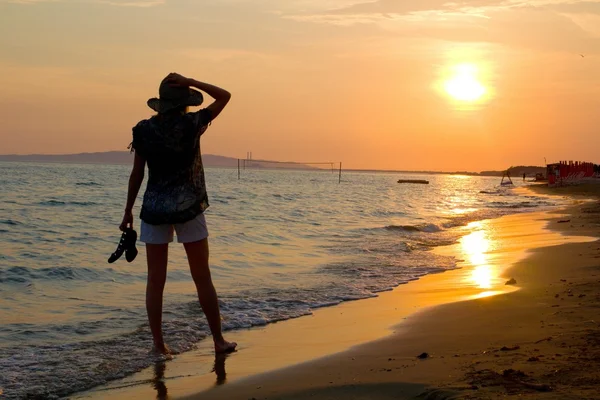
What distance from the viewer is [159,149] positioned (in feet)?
15.8

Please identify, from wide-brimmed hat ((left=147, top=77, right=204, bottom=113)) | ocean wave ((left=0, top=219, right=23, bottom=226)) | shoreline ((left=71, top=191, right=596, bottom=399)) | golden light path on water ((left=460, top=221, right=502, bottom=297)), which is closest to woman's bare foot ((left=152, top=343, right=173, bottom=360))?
shoreline ((left=71, top=191, right=596, bottom=399))

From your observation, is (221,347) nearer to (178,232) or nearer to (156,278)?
(156,278)

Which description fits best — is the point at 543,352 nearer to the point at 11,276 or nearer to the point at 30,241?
the point at 11,276

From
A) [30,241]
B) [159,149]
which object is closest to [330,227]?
[30,241]

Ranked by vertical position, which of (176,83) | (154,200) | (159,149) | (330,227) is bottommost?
(330,227)

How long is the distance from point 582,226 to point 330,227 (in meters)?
6.40

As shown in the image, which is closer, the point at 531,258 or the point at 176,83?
the point at 176,83

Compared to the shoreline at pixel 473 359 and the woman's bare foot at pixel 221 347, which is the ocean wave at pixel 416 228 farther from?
the woman's bare foot at pixel 221 347

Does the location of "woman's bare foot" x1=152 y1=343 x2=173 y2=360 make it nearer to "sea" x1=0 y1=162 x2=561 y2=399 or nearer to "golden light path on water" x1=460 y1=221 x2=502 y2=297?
"sea" x1=0 y1=162 x2=561 y2=399

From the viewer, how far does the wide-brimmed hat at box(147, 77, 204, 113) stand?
15.8 ft

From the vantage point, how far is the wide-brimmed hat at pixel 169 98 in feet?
15.8

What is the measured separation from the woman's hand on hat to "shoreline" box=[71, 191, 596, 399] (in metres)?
1.87

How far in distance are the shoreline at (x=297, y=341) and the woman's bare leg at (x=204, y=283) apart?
16cm

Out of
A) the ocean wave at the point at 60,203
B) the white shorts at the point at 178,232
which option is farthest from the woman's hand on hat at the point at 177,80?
the ocean wave at the point at 60,203
